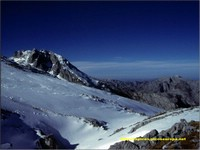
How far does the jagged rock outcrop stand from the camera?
1021 inches

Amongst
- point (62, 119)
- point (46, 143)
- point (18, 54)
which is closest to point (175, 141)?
point (46, 143)

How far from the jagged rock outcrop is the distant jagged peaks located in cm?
11511

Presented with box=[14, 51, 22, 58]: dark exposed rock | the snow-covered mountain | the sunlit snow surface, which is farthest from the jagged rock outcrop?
box=[14, 51, 22, 58]: dark exposed rock

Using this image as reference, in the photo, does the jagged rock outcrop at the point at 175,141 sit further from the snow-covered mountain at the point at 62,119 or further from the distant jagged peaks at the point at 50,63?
the distant jagged peaks at the point at 50,63

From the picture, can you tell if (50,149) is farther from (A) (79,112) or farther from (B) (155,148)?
(A) (79,112)

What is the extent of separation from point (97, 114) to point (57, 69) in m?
97.9

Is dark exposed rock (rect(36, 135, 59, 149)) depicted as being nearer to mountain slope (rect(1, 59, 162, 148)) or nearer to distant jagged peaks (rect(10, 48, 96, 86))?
mountain slope (rect(1, 59, 162, 148))

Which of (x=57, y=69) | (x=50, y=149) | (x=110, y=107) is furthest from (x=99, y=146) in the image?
(x=57, y=69)

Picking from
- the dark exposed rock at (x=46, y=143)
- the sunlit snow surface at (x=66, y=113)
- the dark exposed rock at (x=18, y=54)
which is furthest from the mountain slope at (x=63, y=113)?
the dark exposed rock at (x=18, y=54)

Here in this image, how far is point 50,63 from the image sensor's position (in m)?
165

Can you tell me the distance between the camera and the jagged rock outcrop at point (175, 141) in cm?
2592

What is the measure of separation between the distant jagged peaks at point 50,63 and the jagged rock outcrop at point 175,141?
4532 inches

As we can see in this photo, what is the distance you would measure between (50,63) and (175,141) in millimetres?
143208

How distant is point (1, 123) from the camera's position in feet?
123
